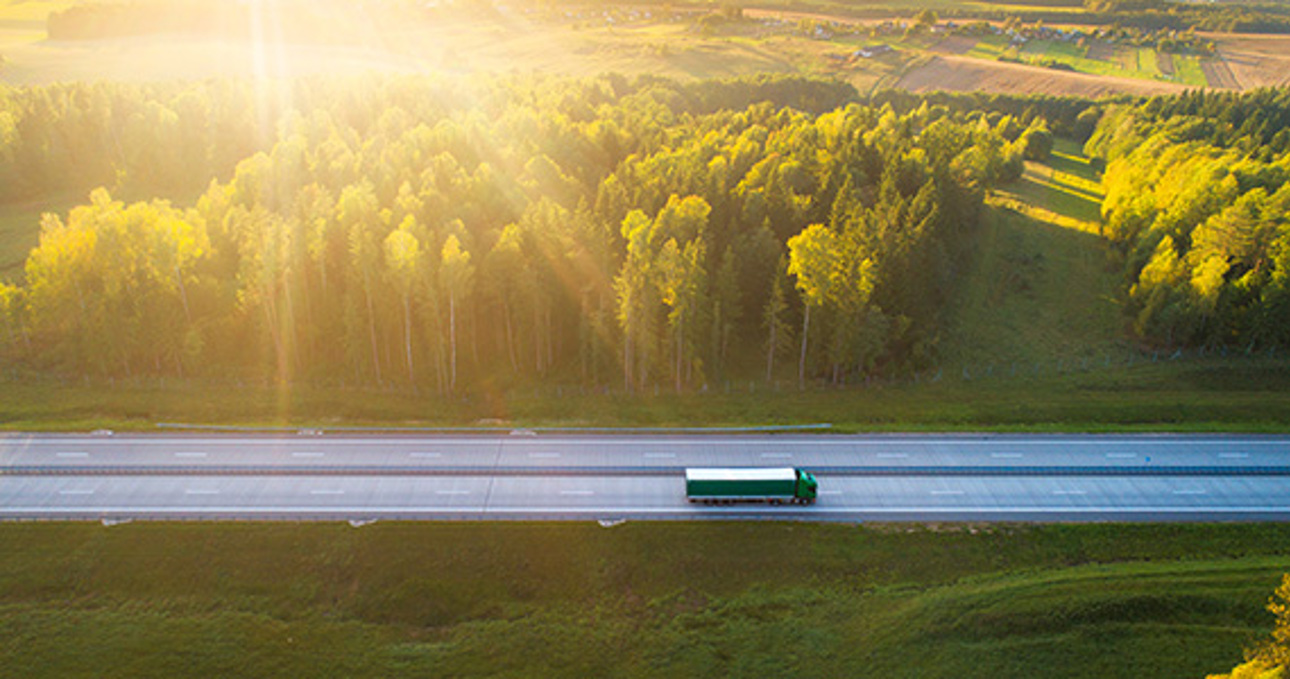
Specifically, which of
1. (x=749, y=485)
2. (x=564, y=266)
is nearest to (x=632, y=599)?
(x=749, y=485)

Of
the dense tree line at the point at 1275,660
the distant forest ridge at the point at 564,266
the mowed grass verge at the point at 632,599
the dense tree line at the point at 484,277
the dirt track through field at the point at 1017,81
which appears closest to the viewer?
the dense tree line at the point at 1275,660

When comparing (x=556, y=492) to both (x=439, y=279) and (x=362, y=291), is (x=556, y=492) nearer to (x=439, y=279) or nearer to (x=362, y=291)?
(x=439, y=279)

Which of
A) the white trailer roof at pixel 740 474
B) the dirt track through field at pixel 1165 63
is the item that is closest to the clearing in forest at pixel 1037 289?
the white trailer roof at pixel 740 474

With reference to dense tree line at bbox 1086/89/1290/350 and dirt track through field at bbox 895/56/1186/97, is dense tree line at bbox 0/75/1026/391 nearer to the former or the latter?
dense tree line at bbox 1086/89/1290/350

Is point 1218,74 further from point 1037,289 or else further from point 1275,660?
point 1275,660

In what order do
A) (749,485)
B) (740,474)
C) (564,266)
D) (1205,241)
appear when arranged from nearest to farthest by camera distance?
(749,485) < (740,474) < (564,266) < (1205,241)

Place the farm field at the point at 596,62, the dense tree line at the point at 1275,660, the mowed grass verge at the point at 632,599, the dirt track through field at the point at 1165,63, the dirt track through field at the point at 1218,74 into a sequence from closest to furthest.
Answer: the dense tree line at the point at 1275,660
the mowed grass verge at the point at 632,599
the farm field at the point at 596,62
the dirt track through field at the point at 1218,74
the dirt track through field at the point at 1165,63

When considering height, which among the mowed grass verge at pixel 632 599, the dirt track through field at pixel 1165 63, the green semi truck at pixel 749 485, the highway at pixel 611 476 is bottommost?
the mowed grass verge at pixel 632 599

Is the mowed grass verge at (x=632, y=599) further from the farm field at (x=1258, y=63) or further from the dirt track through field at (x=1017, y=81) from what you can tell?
the farm field at (x=1258, y=63)
